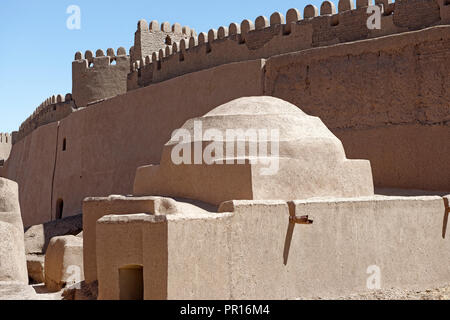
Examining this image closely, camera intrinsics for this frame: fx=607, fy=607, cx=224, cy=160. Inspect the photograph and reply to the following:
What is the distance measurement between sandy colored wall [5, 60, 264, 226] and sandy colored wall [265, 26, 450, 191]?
4.40 ft

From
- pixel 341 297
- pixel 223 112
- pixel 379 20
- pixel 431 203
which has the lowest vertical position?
pixel 341 297

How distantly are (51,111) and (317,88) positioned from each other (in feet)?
44.0

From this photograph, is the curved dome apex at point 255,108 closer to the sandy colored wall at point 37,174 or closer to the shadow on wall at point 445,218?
the shadow on wall at point 445,218

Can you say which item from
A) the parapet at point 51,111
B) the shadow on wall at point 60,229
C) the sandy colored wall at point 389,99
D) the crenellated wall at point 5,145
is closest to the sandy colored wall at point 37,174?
the parapet at point 51,111

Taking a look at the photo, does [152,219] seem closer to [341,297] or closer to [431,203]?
[341,297]

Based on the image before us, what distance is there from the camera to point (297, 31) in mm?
12109

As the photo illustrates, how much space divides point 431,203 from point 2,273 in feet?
17.3

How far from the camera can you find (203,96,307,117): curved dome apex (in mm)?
8148

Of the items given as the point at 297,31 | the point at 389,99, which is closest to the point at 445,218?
the point at 389,99

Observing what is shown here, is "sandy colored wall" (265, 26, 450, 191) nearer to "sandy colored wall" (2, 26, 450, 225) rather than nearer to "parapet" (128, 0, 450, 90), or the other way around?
"sandy colored wall" (2, 26, 450, 225)

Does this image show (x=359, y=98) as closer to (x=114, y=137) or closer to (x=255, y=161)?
(x=255, y=161)

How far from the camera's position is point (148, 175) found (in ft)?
27.5
